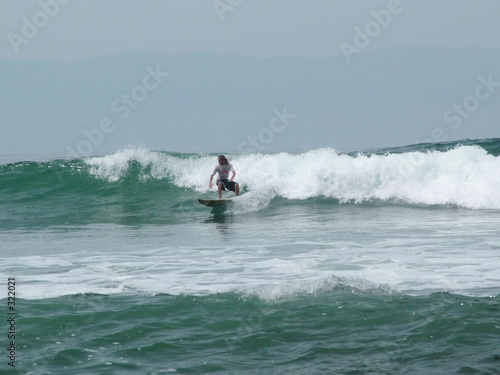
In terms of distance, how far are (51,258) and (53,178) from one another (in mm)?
14915

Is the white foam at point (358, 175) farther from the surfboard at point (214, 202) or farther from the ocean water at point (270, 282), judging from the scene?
the surfboard at point (214, 202)

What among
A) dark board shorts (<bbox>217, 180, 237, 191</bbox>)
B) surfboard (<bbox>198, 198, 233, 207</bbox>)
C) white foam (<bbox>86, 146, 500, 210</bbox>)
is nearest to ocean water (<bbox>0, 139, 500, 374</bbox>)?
white foam (<bbox>86, 146, 500, 210</bbox>)

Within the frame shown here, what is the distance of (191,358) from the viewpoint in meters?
5.07

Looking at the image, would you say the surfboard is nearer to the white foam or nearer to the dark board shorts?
the dark board shorts

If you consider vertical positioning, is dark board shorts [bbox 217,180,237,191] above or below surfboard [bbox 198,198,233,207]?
above

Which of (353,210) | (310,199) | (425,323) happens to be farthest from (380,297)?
(310,199)

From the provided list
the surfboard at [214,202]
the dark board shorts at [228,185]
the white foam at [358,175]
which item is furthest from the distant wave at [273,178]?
the surfboard at [214,202]

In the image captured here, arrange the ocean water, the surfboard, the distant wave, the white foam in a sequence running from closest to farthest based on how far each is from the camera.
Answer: the ocean water
the surfboard
the white foam
the distant wave

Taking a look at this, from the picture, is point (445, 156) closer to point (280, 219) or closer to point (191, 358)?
point (280, 219)

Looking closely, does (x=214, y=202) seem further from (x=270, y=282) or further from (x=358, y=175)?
(x=270, y=282)

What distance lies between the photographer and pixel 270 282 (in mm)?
7871

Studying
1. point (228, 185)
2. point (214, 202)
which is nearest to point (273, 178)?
point (228, 185)

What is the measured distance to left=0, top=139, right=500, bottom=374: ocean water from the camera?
16.7ft

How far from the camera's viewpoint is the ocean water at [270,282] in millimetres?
5090
